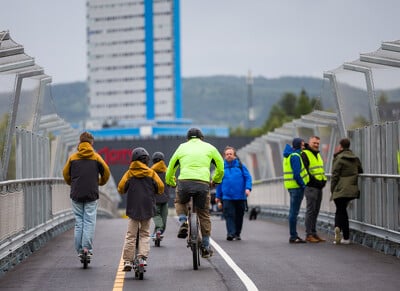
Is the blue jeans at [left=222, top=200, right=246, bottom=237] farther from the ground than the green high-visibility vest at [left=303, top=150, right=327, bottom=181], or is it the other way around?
the green high-visibility vest at [left=303, top=150, right=327, bottom=181]

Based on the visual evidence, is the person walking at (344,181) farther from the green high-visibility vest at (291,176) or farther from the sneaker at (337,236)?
the green high-visibility vest at (291,176)

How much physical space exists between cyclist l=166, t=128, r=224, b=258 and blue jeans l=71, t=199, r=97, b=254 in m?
1.18

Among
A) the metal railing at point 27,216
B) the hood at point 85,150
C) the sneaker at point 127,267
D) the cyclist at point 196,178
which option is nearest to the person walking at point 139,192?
the sneaker at point 127,267

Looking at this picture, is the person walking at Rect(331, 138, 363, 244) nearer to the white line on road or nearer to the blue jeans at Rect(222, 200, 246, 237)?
the blue jeans at Rect(222, 200, 246, 237)

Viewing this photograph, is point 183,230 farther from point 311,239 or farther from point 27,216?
point 311,239

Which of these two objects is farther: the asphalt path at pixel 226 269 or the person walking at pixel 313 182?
the person walking at pixel 313 182

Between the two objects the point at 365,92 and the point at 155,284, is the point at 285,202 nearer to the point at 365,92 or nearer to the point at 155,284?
the point at 365,92

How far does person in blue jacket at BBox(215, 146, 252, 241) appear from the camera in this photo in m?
20.1

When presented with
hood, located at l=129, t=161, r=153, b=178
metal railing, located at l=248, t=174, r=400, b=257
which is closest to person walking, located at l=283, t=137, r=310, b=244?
metal railing, located at l=248, t=174, r=400, b=257

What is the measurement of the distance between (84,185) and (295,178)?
562cm

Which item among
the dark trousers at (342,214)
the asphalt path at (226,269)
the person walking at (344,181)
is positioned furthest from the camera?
the dark trousers at (342,214)

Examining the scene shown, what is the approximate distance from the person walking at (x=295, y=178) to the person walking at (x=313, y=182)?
0.10 m

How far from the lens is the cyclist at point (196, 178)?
48.3ft

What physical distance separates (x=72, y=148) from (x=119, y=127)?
16452 cm
